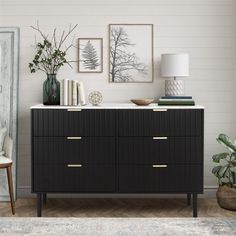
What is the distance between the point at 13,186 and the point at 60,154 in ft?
2.61

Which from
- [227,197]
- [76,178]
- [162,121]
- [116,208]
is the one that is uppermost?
[162,121]

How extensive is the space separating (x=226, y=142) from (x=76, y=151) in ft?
4.57

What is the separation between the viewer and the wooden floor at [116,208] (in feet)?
15.8

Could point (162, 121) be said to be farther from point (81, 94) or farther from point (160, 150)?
point (81, 94)

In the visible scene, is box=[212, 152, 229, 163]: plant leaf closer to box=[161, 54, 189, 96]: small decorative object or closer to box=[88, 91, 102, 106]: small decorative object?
box=[161, 54, 189, 96]: small decorative object

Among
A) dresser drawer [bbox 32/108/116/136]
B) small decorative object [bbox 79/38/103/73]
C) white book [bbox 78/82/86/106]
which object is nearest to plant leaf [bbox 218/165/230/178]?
dresser drawer [bbox 32/108/116/136]

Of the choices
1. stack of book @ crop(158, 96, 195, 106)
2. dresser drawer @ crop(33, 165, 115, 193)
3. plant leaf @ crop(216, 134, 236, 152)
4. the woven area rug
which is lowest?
the woven area rug

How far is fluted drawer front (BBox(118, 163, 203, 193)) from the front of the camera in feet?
15.5

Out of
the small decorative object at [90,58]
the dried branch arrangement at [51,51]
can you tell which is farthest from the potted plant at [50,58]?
the small decorative object at [90,58]

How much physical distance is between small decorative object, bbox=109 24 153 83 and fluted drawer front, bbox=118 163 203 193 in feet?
3.26

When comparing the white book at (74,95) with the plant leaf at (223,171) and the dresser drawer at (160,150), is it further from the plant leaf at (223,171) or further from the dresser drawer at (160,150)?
the plant leaf at (223,171)

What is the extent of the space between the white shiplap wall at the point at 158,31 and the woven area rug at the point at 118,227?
1771mm

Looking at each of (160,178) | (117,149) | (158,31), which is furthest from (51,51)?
(160,178)

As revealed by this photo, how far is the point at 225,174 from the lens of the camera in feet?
16.0
